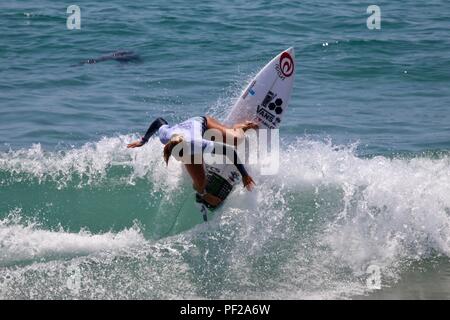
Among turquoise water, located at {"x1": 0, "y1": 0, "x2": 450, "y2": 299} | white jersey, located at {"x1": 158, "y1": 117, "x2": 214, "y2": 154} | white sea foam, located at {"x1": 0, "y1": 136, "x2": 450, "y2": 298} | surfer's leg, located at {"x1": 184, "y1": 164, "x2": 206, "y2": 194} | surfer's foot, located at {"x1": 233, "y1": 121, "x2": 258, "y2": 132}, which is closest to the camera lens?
white sea foam, located at {"x1": 0, "y1": 136, "x2": 450, "y2": 298}

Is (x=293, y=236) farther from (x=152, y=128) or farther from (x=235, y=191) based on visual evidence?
(x=152, y=128)

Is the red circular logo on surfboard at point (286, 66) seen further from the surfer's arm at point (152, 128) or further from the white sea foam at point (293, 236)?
the surfer's arm at point (152, 128)

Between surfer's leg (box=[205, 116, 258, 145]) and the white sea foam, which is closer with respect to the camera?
the white sea foam

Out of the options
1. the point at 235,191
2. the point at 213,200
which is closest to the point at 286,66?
the point at 235,191

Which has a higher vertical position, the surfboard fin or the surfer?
the surfer

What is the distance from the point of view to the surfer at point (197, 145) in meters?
8.27

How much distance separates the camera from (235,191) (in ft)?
30.5

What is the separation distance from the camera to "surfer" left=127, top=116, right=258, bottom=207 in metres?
8.27

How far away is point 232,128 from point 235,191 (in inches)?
33.7

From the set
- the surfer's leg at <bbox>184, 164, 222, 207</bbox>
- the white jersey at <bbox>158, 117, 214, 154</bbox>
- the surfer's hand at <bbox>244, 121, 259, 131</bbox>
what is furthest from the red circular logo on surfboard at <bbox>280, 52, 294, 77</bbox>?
the surfer's leg at <bbox>184, 164, 222, 207</bbox>

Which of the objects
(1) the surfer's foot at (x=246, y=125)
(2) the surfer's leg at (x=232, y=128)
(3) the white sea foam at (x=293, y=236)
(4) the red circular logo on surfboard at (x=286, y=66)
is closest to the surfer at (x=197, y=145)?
(2) the surfer's leg at (x=232, y=128)

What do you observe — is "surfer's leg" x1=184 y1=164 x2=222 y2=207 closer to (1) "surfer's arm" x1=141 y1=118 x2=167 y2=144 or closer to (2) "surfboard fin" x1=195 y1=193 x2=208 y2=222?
(2) "surfboard fin" x1=195 y1=193 x2=208 y2=222

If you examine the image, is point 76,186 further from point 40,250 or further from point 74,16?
point 74,16

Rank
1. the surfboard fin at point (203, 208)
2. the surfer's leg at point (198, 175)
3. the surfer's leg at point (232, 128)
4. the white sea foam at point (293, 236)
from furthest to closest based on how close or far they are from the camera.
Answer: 1. the surfer's leg at point (232, 128)
2. the surfboard fin at point (203, 208)
3. the surfer's leg at point (198, 175)
4. the white sea foam at point (293, 236)
